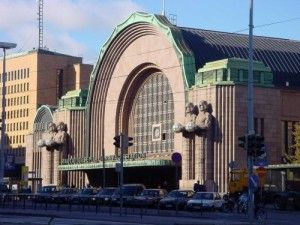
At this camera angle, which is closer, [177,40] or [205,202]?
[205,202]

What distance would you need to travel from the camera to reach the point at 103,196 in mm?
60500

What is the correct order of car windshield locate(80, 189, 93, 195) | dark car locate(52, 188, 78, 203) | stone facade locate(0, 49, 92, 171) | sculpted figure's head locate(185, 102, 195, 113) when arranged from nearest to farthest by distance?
dark car locate(52, 188, 78, 203), car windshield locate(80, 189, 93, 195), sculpted figure's head locate(185, 102, 195, 113), stone facade locate(0, 49, 92, 171)

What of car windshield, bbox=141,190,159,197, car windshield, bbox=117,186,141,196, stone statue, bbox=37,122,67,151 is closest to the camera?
car windshield, bbox=141,190,159,197

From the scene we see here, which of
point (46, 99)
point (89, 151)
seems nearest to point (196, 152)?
point (89, 151)

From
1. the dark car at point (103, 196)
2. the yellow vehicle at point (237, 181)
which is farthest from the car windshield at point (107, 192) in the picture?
the yellow vehicle at point (237, 181)

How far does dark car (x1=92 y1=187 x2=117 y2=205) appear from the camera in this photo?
59.3 meters

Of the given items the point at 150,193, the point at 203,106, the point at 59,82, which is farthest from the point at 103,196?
the point at 59,82

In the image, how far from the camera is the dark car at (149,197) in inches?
2178

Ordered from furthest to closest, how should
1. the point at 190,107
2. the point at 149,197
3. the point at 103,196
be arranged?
the point at 190,107 → the point at 103,196 → the point at 149,197

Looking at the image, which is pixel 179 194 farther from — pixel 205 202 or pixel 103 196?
pixel 103 196

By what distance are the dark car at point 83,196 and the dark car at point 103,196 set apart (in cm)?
57

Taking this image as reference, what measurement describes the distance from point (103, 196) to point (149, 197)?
507cm

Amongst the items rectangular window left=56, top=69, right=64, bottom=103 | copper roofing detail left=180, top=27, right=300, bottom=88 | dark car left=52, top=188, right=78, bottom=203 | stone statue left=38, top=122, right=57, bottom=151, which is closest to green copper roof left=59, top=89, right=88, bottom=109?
stone statue left=38, top=122, right=57, bottom=151

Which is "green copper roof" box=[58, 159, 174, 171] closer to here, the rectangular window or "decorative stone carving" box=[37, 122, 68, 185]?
"decorative stone carving" box=[37, 122, 68, 185]
